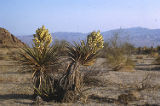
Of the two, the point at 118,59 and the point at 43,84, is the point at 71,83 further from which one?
the point at 118,59

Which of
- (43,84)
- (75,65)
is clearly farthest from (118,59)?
(43,84)

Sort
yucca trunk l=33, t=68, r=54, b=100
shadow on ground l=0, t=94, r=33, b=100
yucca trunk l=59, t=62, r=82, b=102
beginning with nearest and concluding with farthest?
yucca trunk l=59, t=62, r=82, b=102
yucca trunk l=33, t=68, r=54, b=100
shadow on ground l=0, t=94, r=33, b=100

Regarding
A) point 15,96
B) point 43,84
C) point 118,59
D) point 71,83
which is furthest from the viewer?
point 118,59

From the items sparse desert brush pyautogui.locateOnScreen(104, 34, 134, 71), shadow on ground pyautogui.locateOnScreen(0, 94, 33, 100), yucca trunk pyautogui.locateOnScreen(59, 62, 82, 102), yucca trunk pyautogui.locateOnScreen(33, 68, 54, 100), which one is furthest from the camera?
sparse desert brush pyautogui.locateOnScreen(104, 34, 134, 71)

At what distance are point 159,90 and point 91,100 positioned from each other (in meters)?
3.15

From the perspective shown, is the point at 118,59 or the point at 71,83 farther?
the point at 118,59

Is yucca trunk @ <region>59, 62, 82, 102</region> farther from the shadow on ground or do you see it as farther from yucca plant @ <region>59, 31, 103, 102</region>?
the shadow on ground

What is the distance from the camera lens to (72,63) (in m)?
7.40

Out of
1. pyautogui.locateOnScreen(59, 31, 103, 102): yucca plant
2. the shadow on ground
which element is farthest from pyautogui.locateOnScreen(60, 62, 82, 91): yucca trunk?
the shadow on ground

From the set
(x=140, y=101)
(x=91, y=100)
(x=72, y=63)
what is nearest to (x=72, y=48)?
(x=72, y=63)

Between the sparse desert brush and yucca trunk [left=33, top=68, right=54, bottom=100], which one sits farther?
the sparse desert brush

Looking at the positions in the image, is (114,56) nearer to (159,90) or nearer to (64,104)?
(159,90)

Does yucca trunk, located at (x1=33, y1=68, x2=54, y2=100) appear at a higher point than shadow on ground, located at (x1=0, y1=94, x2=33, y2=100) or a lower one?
higher

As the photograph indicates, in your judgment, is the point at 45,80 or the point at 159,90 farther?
the point at 159,90
